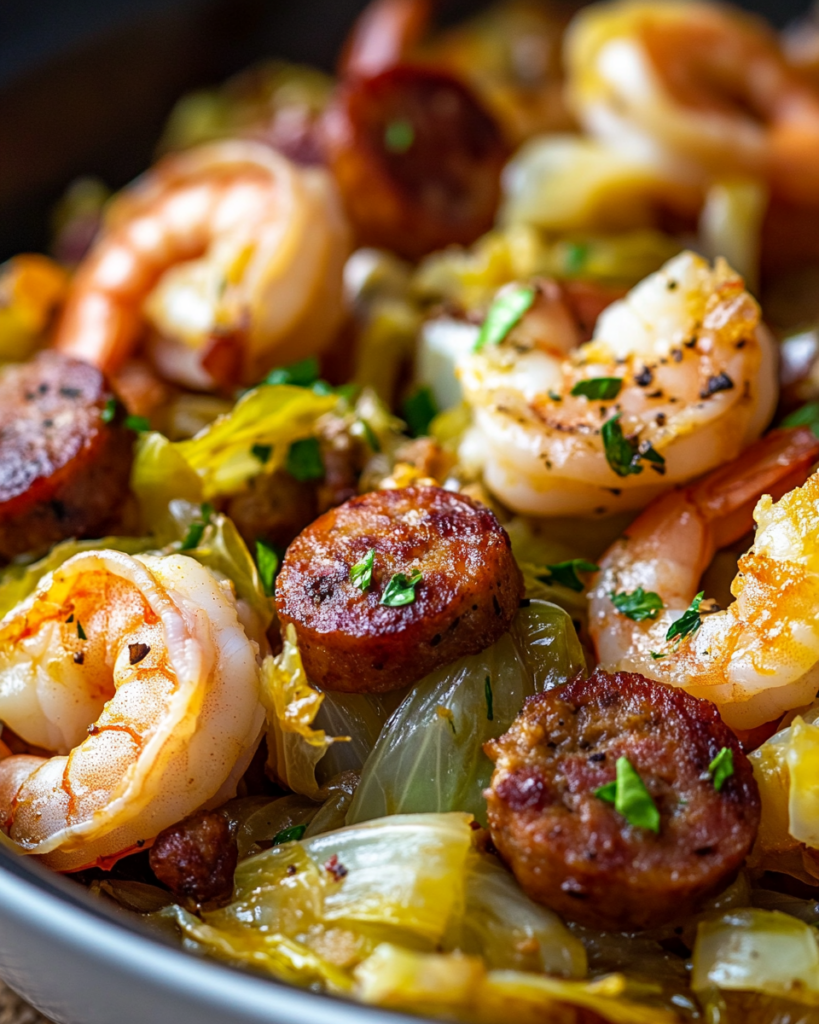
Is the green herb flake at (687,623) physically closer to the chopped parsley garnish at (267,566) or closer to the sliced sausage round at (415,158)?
the chopped parsley garnish at (267,566)

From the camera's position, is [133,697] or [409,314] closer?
[133,697]

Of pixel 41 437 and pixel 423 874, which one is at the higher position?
pixel 41 437

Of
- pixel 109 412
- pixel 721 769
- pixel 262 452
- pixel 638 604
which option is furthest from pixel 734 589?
pixel 109 412

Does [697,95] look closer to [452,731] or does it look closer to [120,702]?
[452,731]

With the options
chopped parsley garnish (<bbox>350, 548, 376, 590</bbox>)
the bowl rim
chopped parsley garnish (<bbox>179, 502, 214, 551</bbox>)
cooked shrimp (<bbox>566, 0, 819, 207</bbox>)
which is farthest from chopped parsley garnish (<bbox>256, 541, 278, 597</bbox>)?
cooked shrimp (<bbox>566, 0, 819, 207</bbox>)

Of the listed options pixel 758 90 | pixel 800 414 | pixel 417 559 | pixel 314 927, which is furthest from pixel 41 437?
pixel 758 90

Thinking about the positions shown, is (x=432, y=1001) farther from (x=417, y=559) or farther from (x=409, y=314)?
(x=409, y=314)
